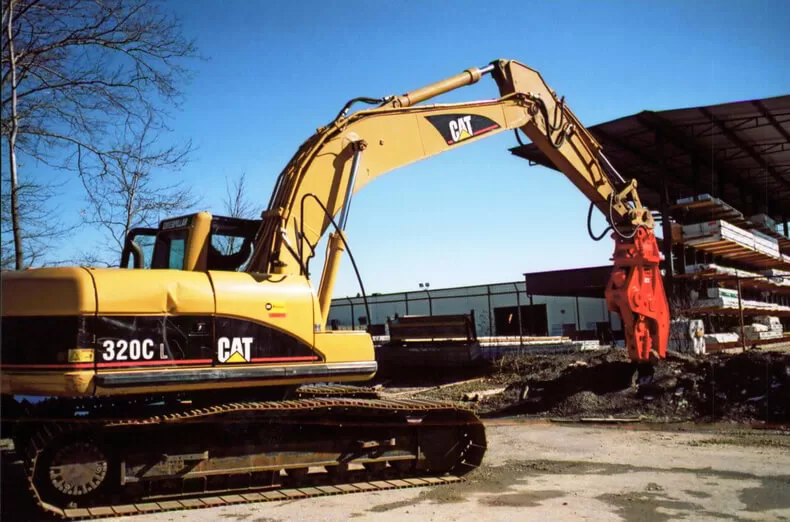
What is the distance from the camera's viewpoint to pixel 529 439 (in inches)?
403

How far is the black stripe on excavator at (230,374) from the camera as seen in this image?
6184 millimetres

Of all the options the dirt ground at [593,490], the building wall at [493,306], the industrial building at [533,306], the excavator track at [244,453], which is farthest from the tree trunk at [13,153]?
the building wall at [493,306]

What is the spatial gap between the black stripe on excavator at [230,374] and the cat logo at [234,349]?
0.29ft

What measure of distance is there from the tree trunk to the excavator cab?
12.4 ft

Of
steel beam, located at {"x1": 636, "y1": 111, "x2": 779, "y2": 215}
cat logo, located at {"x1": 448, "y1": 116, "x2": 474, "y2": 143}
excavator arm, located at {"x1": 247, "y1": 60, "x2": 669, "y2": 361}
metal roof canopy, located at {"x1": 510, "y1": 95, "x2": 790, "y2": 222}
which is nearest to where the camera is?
excavator arm, located at {"x1": 247, "y1": 60, "x2": 669, "y2": 361}

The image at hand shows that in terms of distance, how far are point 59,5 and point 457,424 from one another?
8.26m

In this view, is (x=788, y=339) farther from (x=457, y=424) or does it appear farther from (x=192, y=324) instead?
(x=192, y=324)

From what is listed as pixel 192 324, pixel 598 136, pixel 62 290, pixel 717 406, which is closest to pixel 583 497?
pixel 192 324

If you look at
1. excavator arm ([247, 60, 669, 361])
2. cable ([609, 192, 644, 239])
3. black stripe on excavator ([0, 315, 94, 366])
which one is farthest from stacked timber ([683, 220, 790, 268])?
black stripe on excavator ([0, 315, 94, 366])

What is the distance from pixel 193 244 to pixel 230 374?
56.7 inches

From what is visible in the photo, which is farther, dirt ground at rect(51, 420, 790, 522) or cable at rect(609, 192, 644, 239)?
cable at rect(609, 192, 644, 239)

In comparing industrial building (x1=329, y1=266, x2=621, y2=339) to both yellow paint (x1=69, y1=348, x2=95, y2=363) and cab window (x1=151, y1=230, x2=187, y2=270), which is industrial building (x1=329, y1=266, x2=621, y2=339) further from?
yellow paint (x1=69, y1=348, x2=95, y2=363)

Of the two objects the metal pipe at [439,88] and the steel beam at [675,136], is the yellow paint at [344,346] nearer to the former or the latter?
the metal pipe at [439,88]

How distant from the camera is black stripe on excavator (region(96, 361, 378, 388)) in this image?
6184 millimetres
